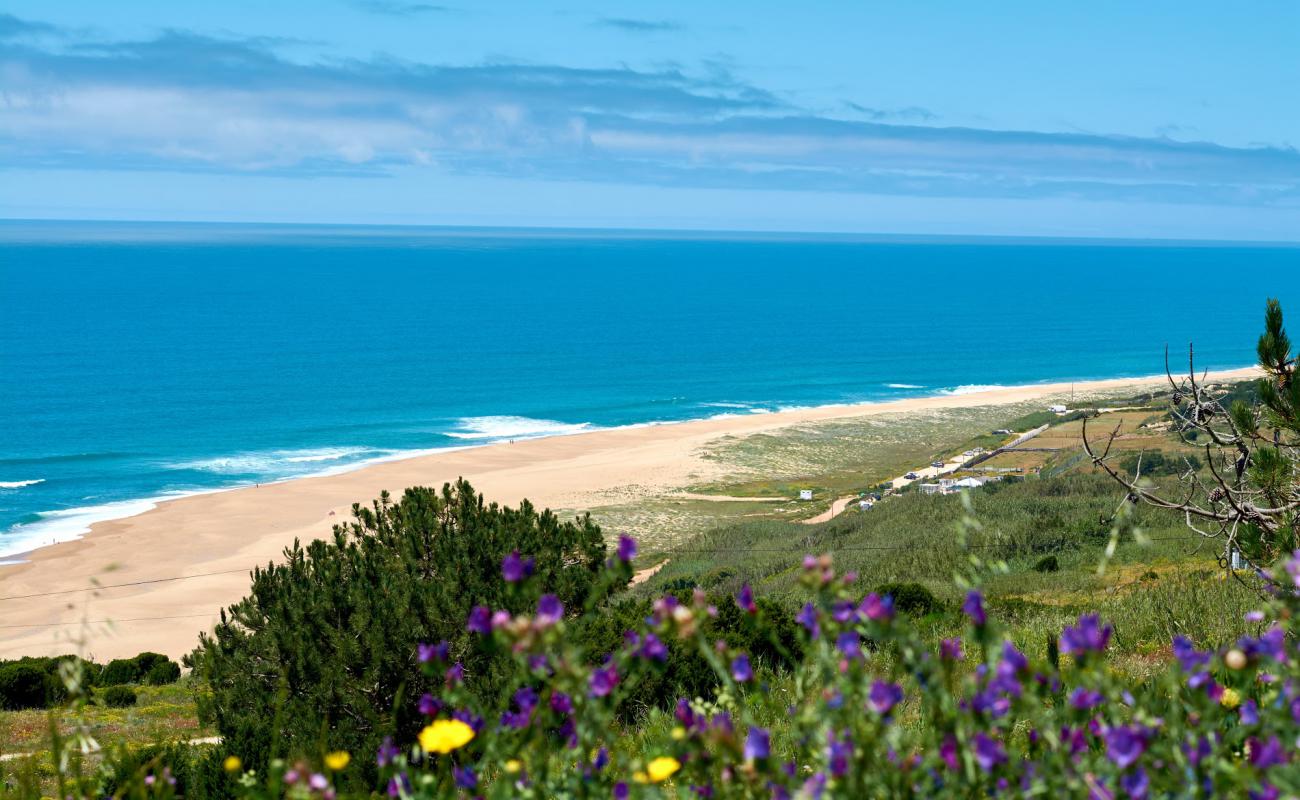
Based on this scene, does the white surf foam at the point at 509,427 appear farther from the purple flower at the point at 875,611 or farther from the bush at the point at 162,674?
the purple flower at the point at 875,611

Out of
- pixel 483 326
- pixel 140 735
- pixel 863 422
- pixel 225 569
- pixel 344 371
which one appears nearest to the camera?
pixel 140 735

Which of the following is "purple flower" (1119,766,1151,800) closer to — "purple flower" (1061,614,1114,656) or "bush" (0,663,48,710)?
"purple flower" (1061,614,1114,656)

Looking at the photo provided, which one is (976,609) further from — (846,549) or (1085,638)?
(846,549)

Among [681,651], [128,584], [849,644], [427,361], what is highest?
[427,361]

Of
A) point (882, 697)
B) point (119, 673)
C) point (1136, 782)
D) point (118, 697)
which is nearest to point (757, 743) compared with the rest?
point (882, 697)

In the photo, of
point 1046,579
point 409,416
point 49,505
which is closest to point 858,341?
point 409,416

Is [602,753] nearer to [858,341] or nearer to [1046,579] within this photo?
[1046,579]
